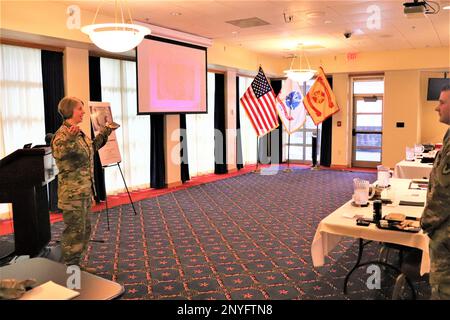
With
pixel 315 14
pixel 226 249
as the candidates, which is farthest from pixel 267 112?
pixel 226 249

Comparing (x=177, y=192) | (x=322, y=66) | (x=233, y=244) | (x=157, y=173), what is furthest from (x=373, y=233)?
(x=322, y=66)

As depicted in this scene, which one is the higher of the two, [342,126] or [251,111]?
[251,111]

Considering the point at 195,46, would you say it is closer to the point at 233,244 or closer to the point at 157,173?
the point at 157,173

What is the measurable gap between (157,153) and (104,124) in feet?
8.95

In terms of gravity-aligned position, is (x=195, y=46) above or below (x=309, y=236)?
above

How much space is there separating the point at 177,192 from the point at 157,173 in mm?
715

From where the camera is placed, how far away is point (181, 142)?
9164 mm

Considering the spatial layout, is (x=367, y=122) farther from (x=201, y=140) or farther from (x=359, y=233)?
(x=359, y=233)

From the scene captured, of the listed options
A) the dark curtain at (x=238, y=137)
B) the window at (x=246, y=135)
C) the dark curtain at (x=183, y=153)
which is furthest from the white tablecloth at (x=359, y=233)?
the window at (x=246, y=135)

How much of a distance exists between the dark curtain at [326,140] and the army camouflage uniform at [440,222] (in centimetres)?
984

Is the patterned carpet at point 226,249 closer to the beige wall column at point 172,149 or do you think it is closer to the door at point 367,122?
the beige wall column at point 172,149

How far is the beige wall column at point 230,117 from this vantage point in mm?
10633

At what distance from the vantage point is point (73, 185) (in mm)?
3553

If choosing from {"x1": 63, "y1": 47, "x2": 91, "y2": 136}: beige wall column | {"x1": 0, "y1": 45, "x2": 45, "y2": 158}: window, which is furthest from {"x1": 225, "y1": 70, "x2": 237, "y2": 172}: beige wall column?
{"x1": 0, "y1": 45, "x2": 45, "y2": 158}: window
